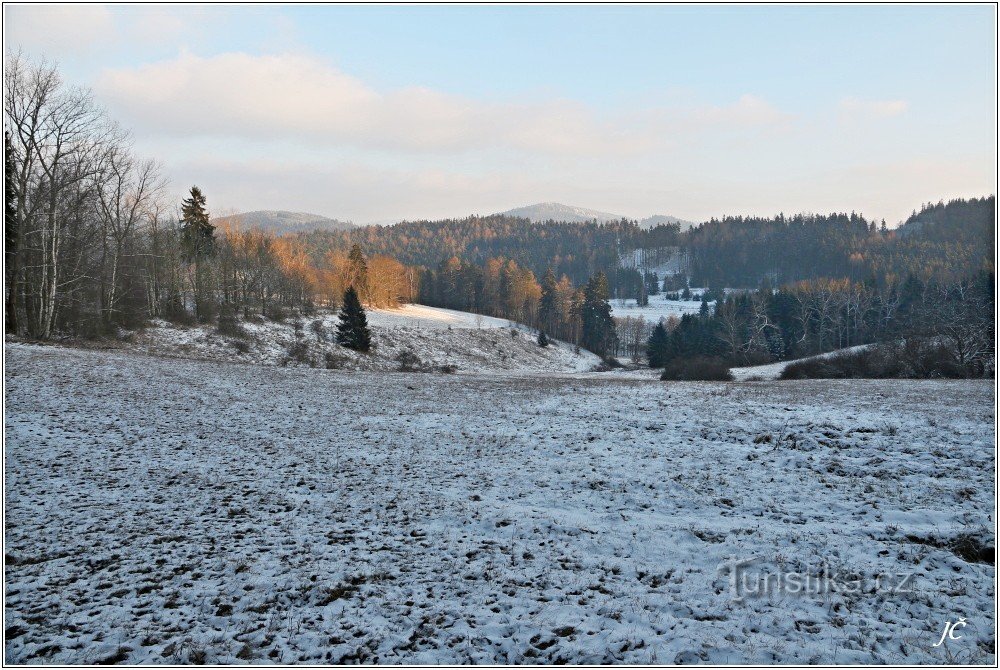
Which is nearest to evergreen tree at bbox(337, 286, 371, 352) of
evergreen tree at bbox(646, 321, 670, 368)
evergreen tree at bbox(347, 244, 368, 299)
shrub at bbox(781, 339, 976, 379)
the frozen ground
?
evergreen tree at bbox(347, 244, 368, 299)

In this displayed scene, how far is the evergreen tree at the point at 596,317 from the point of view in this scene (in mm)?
97750

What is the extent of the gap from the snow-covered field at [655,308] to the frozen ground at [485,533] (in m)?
131

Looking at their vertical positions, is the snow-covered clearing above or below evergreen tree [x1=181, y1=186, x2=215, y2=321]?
below

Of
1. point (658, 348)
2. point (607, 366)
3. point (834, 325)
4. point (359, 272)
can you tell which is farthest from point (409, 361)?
point (834, 325)

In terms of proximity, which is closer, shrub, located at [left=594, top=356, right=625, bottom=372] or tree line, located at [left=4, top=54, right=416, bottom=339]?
tree line, located at [left=4, top=54, right=416, bottom=339]

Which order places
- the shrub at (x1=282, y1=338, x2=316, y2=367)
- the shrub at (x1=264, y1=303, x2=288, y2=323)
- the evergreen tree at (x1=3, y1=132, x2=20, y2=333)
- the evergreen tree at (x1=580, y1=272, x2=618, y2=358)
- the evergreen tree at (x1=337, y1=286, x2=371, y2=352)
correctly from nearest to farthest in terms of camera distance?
the evergreen tree at (x1=3, y1=132, x2=20, y2=333), the shrub at (x1=282, y1=338, x2=316, y2=367), the evergreen tree at (x1=337, y1=286, x2=371, y2=352), the shrub at (x1=264, y1=303, x2=288, y2=323), the evergreen tree at (x1=580, y1=272, x2=618, y2=358)

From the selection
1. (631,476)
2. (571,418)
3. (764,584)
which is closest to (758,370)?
(571,418)

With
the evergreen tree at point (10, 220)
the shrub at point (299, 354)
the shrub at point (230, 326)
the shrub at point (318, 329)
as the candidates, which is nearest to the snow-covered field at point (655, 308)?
the shrub at point (318, 329)

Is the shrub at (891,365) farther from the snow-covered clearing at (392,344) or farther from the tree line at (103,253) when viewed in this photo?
the tree line at (103,253)

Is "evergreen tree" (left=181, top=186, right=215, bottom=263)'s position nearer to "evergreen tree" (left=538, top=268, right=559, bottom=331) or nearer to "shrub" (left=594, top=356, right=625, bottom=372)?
"shrub" (left=594, top=356, right=625, bottom=372)

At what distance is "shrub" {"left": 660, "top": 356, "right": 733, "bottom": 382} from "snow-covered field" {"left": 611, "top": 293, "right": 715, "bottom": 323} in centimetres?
9383

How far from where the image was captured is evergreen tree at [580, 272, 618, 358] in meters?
97.8

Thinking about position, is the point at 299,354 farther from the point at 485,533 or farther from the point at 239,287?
the point at 485,533

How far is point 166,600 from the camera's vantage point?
237 inches
